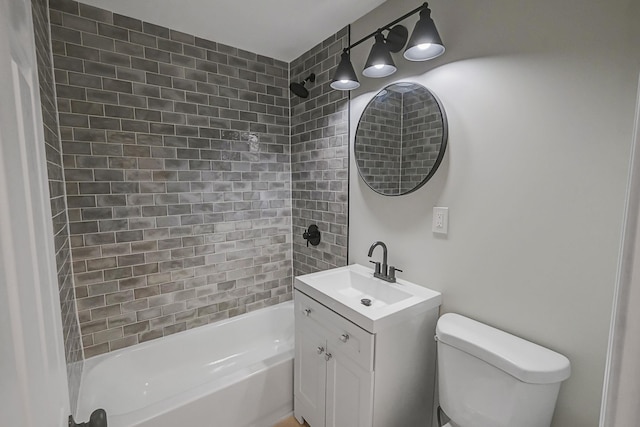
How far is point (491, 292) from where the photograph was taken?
1.33m

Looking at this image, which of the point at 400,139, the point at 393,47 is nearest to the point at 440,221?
the point at 400,139

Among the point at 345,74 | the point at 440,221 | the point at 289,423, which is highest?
the point at 345,74

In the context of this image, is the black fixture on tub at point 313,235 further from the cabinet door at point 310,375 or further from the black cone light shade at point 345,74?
the black cone light shade at point 345,74

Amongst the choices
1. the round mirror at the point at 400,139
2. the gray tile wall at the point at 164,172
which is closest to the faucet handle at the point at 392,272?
the round mirror at the point at 400,139

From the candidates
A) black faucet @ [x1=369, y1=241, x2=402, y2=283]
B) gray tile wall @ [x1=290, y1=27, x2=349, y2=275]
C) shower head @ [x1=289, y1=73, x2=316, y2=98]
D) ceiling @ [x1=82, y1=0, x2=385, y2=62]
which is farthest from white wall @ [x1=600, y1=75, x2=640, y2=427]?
shower head @ [x1=289, y1=73, x2=316, y2=98]

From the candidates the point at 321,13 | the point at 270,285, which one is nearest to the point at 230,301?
the point at 270,285

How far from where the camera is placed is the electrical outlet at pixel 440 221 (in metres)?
1.49

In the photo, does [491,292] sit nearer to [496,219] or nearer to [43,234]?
[496,219]

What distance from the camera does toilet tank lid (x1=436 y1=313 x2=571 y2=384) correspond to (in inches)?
39.6

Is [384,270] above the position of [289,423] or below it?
above

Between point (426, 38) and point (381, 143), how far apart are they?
0.64 metres

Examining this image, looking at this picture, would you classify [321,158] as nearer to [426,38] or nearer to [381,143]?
[381,143]

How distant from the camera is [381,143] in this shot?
6.00ft

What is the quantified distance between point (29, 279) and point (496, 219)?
153 cm
